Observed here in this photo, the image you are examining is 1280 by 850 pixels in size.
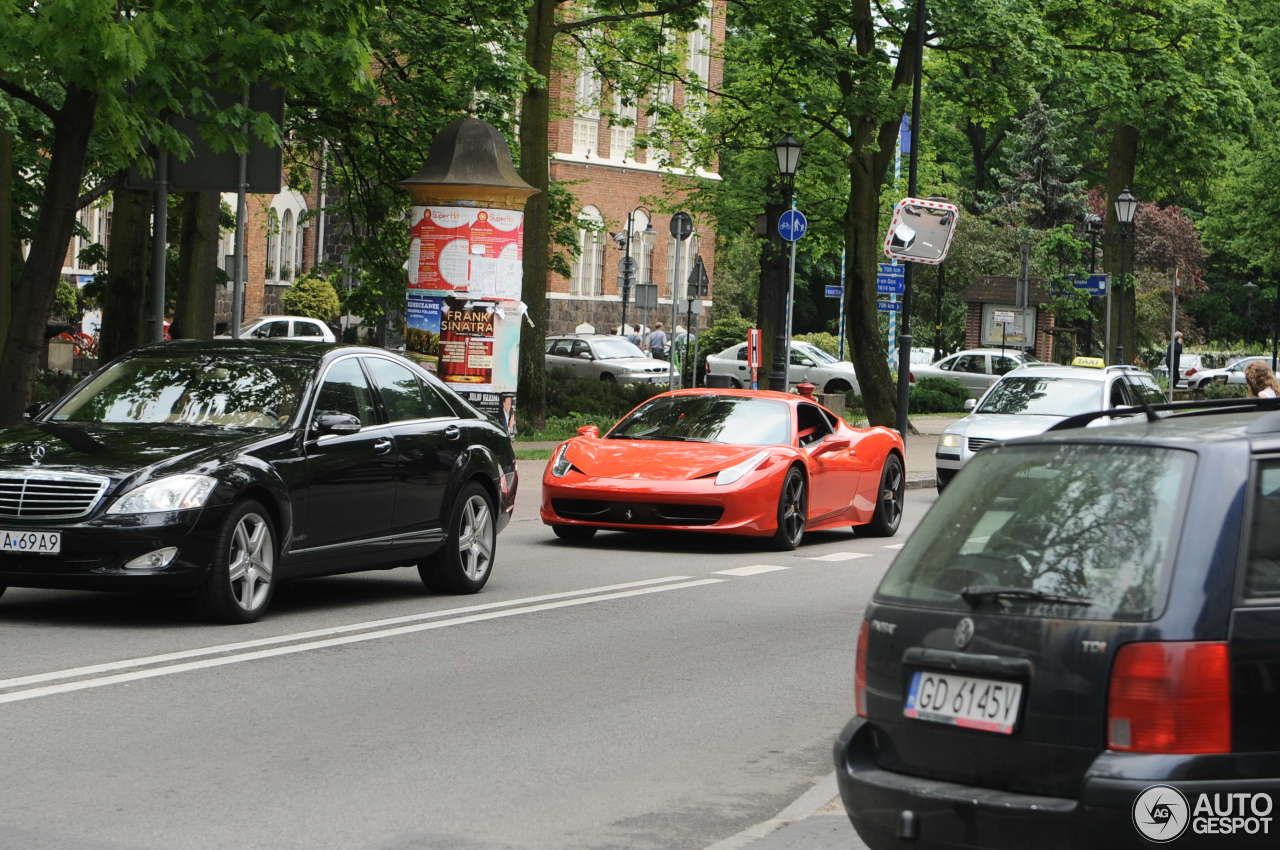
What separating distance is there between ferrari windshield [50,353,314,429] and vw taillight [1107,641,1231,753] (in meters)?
7.31

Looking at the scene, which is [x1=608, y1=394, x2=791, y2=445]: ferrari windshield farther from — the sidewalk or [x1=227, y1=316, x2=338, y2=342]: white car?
[x1=227, y1=316, x2=338, y2=342]: white car

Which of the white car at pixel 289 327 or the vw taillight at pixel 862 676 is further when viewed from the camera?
the white car at pixel 289 327

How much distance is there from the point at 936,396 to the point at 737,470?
34043 millimetres

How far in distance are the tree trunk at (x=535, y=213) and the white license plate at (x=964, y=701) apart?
23.4 m

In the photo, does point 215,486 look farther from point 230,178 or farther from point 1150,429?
point 230,178

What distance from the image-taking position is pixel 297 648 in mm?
9984

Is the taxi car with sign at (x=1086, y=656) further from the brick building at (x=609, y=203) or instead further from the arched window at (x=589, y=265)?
the arched window at (x=589, y=265)

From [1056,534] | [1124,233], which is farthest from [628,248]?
[1056,534]

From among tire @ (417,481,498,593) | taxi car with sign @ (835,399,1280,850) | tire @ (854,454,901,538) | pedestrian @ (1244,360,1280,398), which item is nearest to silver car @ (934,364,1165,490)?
tire @ (854,454,901,538)

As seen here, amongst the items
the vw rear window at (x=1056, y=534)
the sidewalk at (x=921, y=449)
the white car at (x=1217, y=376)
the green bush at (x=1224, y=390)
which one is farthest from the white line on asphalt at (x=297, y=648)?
the white car at (x=1217, y=376)

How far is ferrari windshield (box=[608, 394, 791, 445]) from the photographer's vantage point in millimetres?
16719

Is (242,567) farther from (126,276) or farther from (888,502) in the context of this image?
(126,276)

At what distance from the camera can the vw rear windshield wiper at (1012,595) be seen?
15.8 feet

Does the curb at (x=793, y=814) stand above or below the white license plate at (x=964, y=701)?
below
